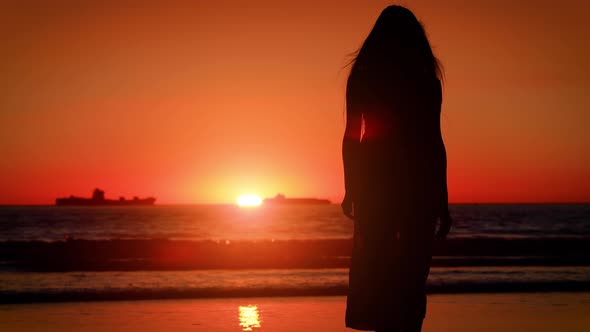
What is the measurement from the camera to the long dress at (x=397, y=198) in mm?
4676

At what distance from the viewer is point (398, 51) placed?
4781 millimetres

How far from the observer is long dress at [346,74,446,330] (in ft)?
15.3

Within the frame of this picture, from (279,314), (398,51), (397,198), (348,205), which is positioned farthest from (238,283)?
(398,51)

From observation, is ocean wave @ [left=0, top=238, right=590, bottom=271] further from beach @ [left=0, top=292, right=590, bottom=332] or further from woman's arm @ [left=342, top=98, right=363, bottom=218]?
woman's arm @ [left=342, top=98, right=363, bottom=218]

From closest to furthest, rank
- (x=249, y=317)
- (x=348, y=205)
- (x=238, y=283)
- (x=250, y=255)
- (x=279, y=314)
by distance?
(x=348, y=205), (x=249, y=317), (x=279, y=314), (x=238, y=283), (x=250, y=255)

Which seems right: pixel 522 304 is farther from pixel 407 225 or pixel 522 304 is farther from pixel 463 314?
pixel 407 225

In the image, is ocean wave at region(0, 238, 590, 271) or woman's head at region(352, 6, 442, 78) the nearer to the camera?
woman's head at region(352, 6, 442, 78)

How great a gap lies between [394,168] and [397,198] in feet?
0.62

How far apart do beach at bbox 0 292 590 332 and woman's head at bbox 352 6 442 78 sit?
3.57 m

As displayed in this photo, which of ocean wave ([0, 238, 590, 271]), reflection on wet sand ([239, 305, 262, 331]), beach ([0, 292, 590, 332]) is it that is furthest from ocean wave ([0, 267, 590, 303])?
ocean wave ([0, 238, 590, 271])

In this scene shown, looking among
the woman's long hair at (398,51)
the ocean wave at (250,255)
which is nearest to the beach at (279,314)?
the woman's long hair at (398,51)

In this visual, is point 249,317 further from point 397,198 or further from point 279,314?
point 397,198

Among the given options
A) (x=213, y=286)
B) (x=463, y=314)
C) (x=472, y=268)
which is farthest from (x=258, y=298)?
(x=472, y=268)

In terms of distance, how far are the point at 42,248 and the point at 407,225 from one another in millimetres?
27738
